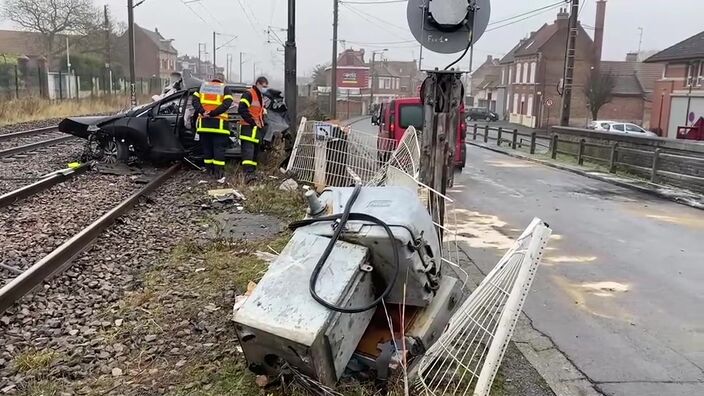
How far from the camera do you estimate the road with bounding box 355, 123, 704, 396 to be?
4.31 metres

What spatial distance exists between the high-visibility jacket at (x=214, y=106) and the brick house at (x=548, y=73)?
165ft

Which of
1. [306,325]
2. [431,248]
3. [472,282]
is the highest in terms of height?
[431,248]

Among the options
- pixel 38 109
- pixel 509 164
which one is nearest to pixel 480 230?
pixel 509 164

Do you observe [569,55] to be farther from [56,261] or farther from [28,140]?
[56,261]

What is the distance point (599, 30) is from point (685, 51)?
2255 centimetres

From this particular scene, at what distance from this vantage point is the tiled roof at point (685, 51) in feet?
121

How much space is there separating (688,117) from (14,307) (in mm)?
40637

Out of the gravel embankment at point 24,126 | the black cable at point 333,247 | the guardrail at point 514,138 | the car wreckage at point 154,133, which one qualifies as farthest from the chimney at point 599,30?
the black cable at point 333,247

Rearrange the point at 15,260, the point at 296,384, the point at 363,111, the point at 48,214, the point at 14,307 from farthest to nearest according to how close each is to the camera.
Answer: the point at 363,111 < the point at 48,214 < the point at 15,260 < the point at 14,307 < the point at 296,384

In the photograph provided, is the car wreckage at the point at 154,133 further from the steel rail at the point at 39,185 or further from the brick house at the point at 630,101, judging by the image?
the brick house at the point at 630,101

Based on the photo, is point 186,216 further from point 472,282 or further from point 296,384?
point 296,384

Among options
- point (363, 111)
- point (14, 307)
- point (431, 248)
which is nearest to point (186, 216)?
point (14, 307)

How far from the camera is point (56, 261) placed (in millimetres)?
5680

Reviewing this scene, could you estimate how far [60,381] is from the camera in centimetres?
365
